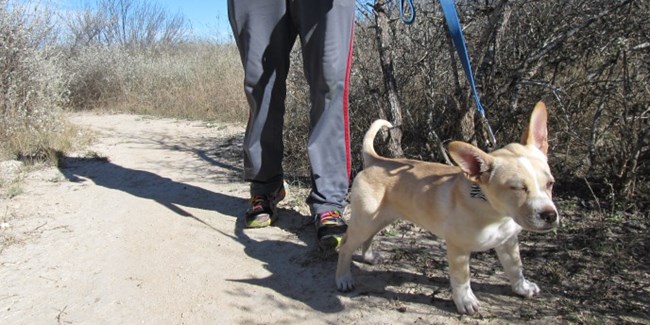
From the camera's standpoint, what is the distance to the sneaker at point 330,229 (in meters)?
2.87

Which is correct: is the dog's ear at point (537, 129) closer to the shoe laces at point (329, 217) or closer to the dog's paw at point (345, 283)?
the dog's paw at point (345, 283)

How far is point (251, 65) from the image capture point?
3107 millimetres

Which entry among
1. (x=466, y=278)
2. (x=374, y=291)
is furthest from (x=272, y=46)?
(x=466, y=278)

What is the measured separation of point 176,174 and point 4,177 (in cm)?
150

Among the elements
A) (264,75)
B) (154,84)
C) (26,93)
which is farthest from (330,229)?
(154,84)

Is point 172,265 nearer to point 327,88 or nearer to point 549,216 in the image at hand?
point 327,88

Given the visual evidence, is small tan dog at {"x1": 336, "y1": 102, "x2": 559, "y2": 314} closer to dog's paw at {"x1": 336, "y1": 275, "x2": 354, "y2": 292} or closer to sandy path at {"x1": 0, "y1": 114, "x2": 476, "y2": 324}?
dog's paw at {"x1": 336, "y1": 275, "x2": 354, "y2": 292}

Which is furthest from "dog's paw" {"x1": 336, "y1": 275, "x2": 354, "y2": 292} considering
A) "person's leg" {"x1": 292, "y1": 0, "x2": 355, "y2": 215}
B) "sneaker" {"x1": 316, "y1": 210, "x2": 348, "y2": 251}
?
"person's leg" {"x1": 292, "y1": 0, "x2": 355, "y2": 215}

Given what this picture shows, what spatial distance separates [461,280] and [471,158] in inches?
21.7

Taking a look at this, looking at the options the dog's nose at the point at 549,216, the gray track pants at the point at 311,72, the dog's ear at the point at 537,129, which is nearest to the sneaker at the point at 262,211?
the gray track pants at the point at 311,72

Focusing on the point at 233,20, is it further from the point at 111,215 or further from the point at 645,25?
the point at 645,25

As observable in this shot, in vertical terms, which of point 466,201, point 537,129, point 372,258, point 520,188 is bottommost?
point 372,258

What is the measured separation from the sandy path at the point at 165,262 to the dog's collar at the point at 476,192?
0.56 meters

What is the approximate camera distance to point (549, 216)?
1739 mm
